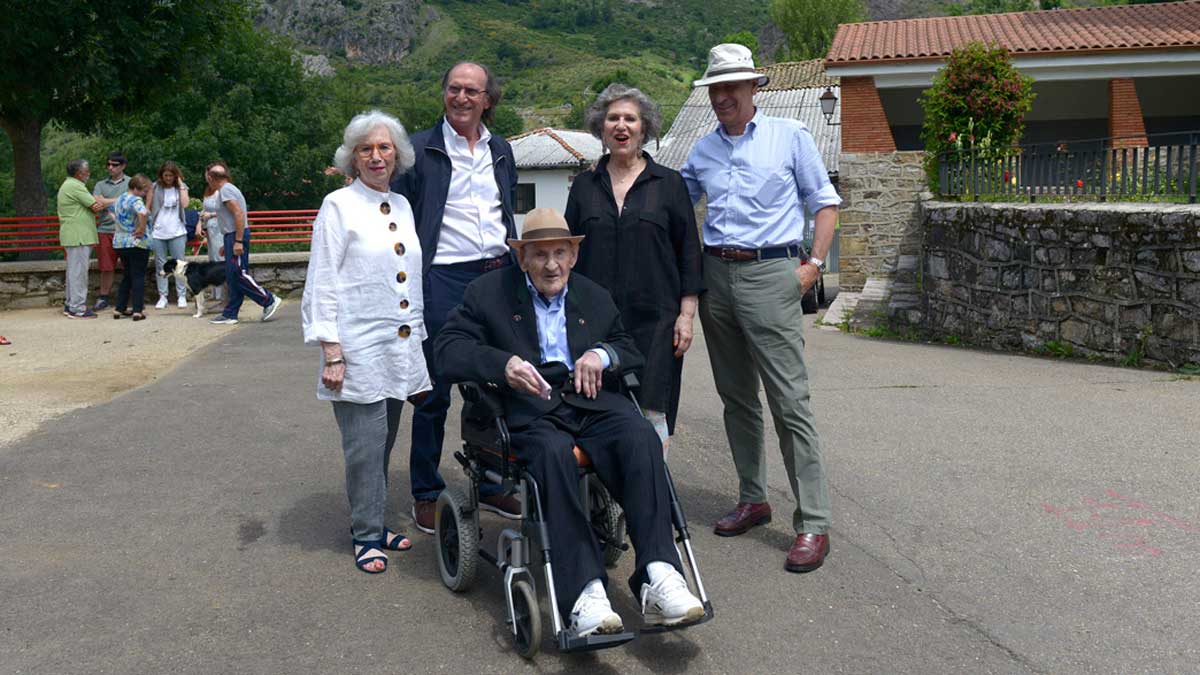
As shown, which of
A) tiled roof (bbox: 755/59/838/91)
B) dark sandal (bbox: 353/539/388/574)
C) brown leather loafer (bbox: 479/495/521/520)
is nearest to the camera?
brown leather loafer (bbox: 479/495/521/520)

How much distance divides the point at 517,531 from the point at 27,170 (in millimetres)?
16945

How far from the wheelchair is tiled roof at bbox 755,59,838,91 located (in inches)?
1509

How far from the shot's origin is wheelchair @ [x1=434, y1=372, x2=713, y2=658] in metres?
3.68

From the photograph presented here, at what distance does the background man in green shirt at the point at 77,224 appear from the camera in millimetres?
13984

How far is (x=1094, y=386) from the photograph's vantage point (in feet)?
28.3

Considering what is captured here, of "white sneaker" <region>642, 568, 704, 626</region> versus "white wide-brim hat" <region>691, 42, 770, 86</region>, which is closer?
"white sneaker" <region>642, 568, 704, 626</region>

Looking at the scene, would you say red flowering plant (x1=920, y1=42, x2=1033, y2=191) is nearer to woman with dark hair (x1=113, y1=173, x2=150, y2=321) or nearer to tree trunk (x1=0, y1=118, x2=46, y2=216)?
woman with dark hair (x1=113, y1=173, x2=150, y2=321)

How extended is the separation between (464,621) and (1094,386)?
20.4ft

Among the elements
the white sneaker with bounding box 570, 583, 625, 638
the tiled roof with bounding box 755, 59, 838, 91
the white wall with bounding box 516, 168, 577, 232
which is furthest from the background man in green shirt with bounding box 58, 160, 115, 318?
the white wall with bounding box 516, 168, 577, 232

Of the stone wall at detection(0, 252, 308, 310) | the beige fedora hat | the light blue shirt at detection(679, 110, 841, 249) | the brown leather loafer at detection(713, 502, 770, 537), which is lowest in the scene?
the stone wall at detection(0, 252, 308, 310)

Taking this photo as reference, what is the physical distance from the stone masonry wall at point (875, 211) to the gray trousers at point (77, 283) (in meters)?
11.4

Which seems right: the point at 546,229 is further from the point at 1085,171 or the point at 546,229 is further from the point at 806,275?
the point at 1085,171

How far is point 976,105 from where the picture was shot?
14586 mm

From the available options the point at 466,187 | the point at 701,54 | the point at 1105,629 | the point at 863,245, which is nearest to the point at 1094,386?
the point at 1105,629
